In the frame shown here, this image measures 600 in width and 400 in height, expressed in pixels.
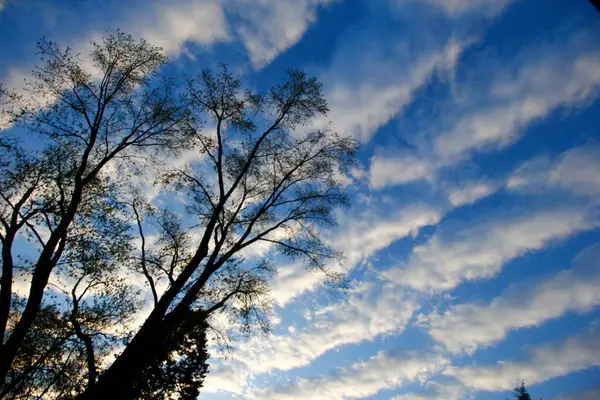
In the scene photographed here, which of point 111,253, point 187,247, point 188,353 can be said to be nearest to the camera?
point 111,253

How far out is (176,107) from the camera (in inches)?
544

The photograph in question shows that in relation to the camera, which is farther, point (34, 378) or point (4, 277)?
point (34, 378)

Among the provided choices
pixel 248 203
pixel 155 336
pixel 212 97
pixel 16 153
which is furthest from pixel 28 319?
pixel 212 97

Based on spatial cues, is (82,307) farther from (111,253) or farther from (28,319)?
(28,319)

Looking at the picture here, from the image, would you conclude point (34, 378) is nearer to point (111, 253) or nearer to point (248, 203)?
point (111, 253)

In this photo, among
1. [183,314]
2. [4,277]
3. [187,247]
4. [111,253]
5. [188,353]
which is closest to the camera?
[4,277]

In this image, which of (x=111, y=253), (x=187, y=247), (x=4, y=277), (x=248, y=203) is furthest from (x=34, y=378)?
(x=248, y=203)

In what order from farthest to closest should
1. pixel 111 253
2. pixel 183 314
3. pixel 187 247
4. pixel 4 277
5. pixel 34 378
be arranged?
1. pixel 34 378
2. pixel 187 247
3. pixel 111 253
4. pixel 183 314
5. pixel 4 277

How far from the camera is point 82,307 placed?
571 inches

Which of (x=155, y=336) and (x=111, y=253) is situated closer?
(x=155, y=336)

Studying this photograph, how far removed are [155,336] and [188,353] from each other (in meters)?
17.5

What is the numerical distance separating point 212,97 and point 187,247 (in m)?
6.79

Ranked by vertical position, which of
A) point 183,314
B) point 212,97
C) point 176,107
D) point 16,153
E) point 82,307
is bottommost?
point 183,314

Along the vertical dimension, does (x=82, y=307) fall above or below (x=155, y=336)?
above
